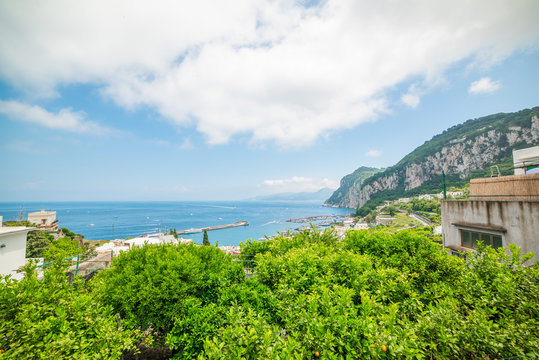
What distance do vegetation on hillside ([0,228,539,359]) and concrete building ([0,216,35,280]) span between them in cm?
1537

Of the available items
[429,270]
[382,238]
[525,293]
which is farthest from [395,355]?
[382,238]

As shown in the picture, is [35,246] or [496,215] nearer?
[496,215]

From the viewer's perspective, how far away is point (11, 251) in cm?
1523

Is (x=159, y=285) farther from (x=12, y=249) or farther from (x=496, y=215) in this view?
(x=12, y=249)

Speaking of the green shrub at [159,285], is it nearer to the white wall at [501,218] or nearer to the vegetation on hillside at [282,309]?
the vegetation on hillside at [282,309]

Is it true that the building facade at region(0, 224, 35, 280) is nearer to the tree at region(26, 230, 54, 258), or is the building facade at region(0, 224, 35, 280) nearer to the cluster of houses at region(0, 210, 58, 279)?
the cluster of houses at region(0, 210, 58, 279)

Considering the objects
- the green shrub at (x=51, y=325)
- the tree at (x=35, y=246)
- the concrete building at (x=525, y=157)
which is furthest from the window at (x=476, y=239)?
the tree at (x=35, y=246)

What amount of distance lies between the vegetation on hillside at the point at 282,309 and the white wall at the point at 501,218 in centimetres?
248

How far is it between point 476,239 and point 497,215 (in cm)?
122

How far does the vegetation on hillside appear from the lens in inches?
122

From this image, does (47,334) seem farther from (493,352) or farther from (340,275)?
(493,352)

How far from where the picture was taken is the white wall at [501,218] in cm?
656

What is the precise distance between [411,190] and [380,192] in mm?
31196

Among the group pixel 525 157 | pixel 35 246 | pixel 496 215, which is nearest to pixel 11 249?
pixel 35 246
